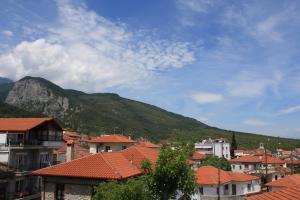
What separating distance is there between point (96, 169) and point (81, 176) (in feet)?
4.32

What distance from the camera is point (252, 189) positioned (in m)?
57.6

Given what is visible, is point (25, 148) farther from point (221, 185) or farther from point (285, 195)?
point (285, 195)

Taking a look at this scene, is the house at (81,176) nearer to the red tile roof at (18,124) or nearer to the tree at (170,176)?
the tree at (170,176)

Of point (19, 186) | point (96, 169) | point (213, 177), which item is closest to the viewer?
point (96, 169)

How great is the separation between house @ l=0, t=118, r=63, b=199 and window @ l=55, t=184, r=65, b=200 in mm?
14177

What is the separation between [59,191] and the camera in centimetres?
2873

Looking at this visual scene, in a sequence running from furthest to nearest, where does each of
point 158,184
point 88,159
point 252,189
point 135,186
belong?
point 252,189
point 88,159
point 158,184
point 135,186

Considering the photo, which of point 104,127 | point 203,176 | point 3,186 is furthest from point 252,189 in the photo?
point 104,127

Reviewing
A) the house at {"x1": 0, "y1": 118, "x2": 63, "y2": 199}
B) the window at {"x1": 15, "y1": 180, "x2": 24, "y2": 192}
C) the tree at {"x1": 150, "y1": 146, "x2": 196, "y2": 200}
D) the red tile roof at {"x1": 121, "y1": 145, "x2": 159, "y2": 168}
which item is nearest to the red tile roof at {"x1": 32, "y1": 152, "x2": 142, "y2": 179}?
the tree at {"x1": 150, "y1": 146, "x2": 196, "y2": 200}

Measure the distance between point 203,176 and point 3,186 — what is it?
26.4 metres

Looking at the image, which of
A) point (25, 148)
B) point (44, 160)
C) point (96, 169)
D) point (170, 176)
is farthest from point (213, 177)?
point (170, 176)

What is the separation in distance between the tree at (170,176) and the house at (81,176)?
3.16 meters

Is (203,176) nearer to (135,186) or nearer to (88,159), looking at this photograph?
(88,159)

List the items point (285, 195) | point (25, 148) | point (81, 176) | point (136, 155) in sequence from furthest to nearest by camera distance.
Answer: point (25, 148) → point (136, 155) → point (81, 176) → point (285, 195)
